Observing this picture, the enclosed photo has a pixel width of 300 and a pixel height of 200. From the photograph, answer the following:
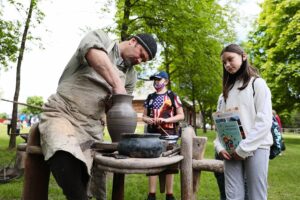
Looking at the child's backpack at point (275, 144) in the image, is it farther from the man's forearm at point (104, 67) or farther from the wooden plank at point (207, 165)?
the man's forearm at point (104, 67)

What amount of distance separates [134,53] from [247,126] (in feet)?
3.70

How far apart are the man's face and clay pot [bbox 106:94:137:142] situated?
1.50 feet

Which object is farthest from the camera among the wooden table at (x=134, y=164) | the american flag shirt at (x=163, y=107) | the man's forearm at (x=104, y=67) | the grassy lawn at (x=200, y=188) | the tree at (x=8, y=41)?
the tree at (x=8, y=41)

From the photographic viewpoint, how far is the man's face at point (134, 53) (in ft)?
10.2

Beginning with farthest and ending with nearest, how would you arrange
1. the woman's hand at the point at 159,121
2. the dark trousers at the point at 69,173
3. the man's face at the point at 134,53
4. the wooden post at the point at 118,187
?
1. the woman's hand at the point at 159,121
2. the wooden post at the point at 118,187
3. the man's face at the point at 134,53
4. the dark trousers at the point at 69,173

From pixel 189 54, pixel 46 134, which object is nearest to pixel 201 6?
pixel 189 54

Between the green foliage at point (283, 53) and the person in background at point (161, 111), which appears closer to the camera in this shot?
the person in background at point (161, 111)

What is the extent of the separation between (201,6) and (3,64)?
6891mm

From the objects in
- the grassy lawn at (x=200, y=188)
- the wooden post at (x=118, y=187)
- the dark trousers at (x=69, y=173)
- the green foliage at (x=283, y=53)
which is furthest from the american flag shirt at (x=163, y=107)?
the green foliage at (x=283, y=53)

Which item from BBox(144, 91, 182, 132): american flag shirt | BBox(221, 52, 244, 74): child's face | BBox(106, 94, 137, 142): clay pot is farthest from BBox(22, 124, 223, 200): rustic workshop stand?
BBox(144, 91, 182, 132): american flag shirt

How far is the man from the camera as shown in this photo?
2613 millimetres

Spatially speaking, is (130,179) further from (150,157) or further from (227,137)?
(150,157)

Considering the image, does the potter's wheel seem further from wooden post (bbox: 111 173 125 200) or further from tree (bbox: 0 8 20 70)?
tree (bbox: 0 8 20 70)

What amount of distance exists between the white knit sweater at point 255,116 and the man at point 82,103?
0.86 meters
